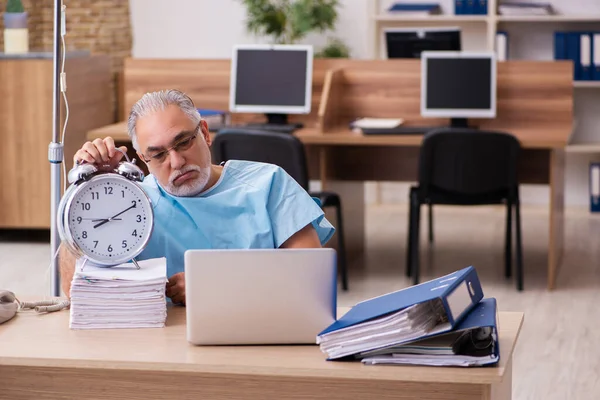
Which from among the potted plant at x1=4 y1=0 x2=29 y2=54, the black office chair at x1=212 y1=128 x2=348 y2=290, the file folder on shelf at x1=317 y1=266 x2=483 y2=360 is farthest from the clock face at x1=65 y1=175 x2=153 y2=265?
the potted plant at x1=4 y1=0 x2=29 y2=54

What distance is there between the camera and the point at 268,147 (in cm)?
447

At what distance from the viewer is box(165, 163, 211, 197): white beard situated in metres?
2.22

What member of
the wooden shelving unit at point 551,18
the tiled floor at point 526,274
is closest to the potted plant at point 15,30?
the tiled floor at point 526,274

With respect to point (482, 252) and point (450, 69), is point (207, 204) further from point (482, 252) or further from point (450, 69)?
point (482, 252)

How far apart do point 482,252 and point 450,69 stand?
101 cm

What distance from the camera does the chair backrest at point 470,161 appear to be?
444cm

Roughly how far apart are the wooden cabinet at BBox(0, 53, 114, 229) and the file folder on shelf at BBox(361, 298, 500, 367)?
13.6 ft

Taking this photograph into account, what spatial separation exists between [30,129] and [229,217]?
3585 mm

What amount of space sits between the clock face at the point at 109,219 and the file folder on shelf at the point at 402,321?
49 cm

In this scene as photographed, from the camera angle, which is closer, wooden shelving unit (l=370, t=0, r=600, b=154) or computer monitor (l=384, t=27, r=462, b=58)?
computer monitor (l=384, t=27, r=462, b=58)

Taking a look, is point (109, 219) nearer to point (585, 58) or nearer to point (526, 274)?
point (526, 274)

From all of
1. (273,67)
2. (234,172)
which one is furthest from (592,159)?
(234,172)

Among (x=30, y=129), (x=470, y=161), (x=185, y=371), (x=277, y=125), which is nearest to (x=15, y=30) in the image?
(x=30, y=129)

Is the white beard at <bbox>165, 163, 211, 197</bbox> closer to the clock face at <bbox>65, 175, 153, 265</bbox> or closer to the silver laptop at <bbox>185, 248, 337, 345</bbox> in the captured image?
the clock face at <bbox>65, 175, 153, 265</bbox>
